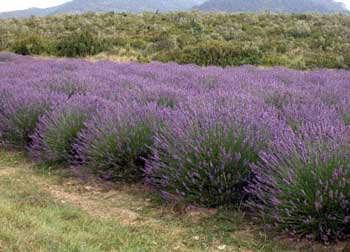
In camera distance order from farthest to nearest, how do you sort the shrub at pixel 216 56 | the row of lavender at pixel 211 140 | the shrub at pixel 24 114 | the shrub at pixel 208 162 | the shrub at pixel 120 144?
the shrub at pixel 216 56 → the shrub at pixel 24 114 → the shrub at pixel 120 144 → the shrub at pixel 208 162 → the row of lavender at pixel 211 140

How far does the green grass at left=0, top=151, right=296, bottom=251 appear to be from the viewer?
4012 millimetres

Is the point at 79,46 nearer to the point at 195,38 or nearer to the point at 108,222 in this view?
the point at 195,38

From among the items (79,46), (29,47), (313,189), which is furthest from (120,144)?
(29,47)

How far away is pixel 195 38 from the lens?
25.2 meters

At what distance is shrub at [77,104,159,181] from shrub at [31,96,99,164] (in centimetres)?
50

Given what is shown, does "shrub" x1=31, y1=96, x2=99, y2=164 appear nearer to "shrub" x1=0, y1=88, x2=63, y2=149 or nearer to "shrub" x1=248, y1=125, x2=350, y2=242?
"shrub" x1=0, y1=88, x2=63, y2=149

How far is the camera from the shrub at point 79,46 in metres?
20.5

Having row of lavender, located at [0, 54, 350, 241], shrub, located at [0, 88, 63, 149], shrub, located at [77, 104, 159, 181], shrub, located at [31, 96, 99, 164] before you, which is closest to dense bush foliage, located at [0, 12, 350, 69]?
row of lavender, located at [0, 54, 350, 241]

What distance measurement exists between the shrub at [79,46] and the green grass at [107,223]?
15.2 m

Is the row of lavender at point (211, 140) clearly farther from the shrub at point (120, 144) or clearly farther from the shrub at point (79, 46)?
the shrub at point (79, 46)

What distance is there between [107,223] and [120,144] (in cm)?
117

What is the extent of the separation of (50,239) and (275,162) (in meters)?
1.74

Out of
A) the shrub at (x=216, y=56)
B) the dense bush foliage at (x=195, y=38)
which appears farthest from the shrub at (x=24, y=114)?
the dense bush foliage at (x=195, y=38)

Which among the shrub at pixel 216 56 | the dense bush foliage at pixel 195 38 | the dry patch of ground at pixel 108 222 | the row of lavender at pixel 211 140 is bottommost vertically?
the dense bush foliage at pixel 195 38
